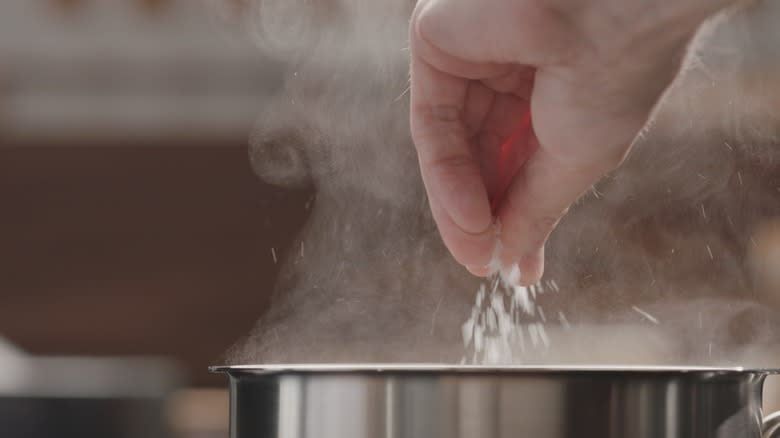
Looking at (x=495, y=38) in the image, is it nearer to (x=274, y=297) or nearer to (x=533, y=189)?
(x=533, y=189)

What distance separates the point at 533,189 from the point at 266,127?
5.02 feet

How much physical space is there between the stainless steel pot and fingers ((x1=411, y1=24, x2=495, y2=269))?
0.16 meters

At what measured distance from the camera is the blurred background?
6.60ft

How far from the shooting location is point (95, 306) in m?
2.06

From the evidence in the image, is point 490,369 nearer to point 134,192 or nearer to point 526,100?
point 526,100

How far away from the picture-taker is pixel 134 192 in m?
2.08

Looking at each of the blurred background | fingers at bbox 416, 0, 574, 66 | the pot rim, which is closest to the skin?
fingers at bbox 416, 0, 574, 66

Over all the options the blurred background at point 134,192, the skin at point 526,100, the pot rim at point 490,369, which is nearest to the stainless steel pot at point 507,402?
the pot rim at point 490,369

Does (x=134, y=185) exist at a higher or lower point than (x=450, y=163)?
higher

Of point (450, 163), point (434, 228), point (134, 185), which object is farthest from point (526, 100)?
point (134, 185)

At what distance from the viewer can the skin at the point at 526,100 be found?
1.42 ft

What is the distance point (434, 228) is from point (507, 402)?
679mm

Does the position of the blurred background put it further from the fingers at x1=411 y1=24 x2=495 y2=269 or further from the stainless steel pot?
the stainless steel pot

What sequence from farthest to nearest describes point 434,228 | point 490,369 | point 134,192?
point 134,192, point 434,228, point 490,369
